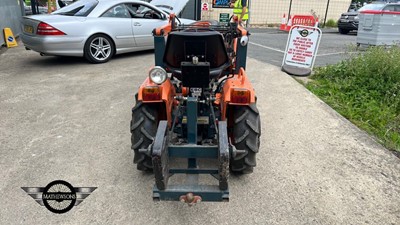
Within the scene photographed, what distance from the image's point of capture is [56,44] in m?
6.59

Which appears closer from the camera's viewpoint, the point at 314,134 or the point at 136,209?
the point at 136,209

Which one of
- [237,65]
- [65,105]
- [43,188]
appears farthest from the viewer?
[65,105]

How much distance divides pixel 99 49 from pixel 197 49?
5360mm

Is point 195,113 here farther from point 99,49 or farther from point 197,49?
point 99,49

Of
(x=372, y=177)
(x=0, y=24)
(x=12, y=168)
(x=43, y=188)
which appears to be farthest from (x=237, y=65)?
(x=0, y=24)

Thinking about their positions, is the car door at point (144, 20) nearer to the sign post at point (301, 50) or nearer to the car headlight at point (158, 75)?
the sign post at point (301, 50)

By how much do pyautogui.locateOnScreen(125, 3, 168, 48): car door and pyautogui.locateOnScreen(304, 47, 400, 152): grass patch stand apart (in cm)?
428

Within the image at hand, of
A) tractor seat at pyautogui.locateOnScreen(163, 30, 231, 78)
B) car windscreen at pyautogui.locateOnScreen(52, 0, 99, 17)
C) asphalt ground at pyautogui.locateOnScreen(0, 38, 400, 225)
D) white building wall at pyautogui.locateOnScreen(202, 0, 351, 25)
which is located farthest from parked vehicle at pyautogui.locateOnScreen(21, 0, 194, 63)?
white building wall at pyautogui.locateOnScreen(202, 0, 351, 25)

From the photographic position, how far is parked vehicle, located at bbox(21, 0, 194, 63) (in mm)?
6590

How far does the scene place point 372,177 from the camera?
3012 millimetres

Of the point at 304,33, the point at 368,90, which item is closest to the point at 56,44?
the point at 304,33

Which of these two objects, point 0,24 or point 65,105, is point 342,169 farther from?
point 0,24

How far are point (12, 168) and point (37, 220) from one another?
0.96 metres

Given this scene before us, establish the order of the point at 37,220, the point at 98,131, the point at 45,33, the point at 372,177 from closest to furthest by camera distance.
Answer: the point at 37,220 < the point at 372,177 < the point at 98,131 < the point at 45,33
